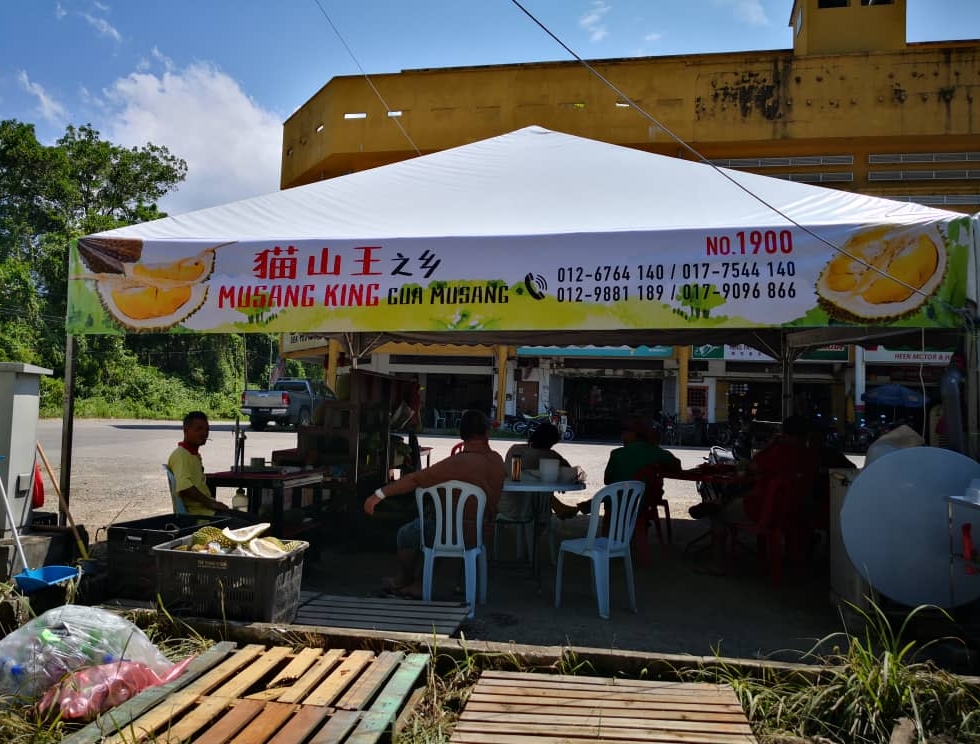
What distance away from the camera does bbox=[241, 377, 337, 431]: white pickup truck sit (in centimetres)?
2358

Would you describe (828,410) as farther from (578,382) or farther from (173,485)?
(173,485)

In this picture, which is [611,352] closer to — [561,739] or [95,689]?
[561,739]

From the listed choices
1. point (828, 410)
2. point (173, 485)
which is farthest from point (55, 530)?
point (828, 410)

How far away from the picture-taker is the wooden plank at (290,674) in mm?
2904

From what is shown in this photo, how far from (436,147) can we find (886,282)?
18.9m

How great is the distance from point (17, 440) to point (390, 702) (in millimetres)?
3470

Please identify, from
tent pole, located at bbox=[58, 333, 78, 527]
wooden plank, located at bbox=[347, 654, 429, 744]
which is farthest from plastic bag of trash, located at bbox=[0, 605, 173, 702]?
tent pole, located at bbox=[58, 333, 78, 527]

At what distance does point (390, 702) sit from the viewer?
2850 mm

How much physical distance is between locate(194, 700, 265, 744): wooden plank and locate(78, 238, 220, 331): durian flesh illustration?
2.73 meters

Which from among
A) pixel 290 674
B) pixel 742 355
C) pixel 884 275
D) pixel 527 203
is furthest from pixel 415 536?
pixel 742 355

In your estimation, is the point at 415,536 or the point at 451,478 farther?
the point at 415,536

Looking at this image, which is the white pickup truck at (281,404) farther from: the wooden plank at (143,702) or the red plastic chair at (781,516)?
the wooden plank at (143,702)

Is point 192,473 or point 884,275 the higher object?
point 884,275

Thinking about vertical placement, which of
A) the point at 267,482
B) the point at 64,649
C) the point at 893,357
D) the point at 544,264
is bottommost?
the point at 64,649
